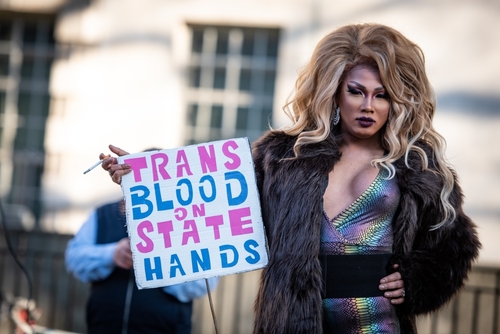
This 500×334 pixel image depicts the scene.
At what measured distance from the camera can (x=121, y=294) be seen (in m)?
5.01

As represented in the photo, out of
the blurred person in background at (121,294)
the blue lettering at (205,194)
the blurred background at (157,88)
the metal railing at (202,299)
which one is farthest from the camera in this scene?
the blurred background at (157,88)

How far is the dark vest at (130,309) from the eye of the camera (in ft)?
16.3

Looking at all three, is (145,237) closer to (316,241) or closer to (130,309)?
(316,241)

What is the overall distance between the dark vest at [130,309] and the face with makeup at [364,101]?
1.72 metres

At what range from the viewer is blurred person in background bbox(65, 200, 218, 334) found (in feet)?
16.3

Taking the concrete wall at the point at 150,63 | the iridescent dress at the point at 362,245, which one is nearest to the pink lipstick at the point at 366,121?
the iridescent dress at the point at 362,245

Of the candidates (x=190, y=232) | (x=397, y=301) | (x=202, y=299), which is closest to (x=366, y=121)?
(x=397, y=301)

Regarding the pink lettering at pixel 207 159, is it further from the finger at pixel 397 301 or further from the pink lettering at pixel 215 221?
the finger at pixel 397 301

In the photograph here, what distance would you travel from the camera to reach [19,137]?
10.7m

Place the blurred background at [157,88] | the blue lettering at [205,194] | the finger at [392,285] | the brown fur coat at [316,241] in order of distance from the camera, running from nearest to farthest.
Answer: the brown fur coat at [316,241] → the finger at [392,285] → the blue lettering at [205,194] → the blurred background at [157,88]

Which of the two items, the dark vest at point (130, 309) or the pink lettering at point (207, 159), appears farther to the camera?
the dark vest at point (130, 309)

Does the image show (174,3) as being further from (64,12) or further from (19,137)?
(19,137)

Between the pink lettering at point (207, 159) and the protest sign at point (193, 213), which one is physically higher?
the pink lettering at point (207, 159)

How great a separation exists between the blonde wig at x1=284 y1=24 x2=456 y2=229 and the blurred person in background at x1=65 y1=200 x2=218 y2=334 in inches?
58.7
